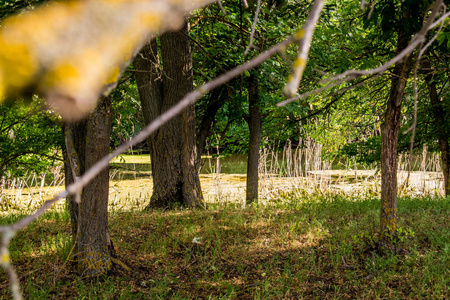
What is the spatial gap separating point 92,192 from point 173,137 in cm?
294

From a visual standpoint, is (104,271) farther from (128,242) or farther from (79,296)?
(128,242)

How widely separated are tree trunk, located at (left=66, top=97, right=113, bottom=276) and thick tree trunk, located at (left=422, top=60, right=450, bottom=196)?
5.81m

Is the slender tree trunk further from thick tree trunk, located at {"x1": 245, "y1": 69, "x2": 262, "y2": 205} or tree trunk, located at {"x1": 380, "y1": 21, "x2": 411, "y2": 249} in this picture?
tree trunk, located at {"x1": 380, "y1": 21, "x2": 411, "y2": 249}

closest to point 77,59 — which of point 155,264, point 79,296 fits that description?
point 79,296

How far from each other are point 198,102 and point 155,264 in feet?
15.1

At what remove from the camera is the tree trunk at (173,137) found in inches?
251

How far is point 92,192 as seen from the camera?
12.1 feet

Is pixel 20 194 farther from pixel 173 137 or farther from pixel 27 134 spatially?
pixel 173 137

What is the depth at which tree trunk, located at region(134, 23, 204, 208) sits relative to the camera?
6.38 m

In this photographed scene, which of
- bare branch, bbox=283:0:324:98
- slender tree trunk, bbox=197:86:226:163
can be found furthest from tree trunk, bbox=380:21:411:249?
slender tree trunk, bbox=197:86:226:163

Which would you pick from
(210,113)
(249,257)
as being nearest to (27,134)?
(249,257)

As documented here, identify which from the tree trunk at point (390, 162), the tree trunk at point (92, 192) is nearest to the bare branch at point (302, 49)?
the tree trunk at point (92, 192)

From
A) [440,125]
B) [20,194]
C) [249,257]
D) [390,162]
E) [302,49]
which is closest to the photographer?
[302,49]

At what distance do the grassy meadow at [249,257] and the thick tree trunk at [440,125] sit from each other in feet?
6.59
